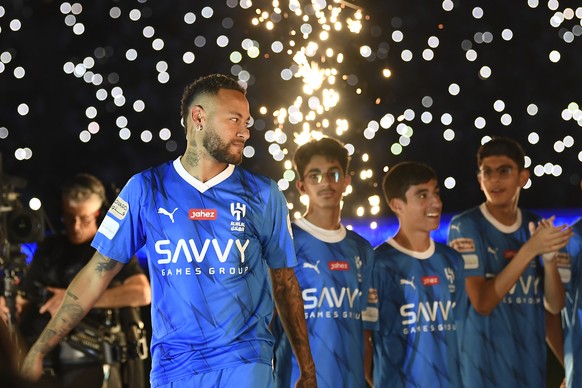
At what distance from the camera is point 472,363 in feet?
18.5

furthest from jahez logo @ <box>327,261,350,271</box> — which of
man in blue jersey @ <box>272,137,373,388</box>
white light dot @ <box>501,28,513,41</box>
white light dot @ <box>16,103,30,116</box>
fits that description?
white light dot @ <box>16,103,30,116</box>

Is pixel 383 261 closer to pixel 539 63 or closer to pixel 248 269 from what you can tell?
pixel 248 269

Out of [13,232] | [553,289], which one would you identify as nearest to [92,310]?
[13,232]

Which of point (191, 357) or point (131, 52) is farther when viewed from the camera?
point (131, 52)

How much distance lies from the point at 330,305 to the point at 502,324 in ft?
4.05

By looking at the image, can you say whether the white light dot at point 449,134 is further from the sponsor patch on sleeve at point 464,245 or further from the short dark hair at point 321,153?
the short dark hair at point 321,153

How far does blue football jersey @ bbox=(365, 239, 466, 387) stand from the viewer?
505 centimetres

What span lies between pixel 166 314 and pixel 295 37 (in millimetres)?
4155

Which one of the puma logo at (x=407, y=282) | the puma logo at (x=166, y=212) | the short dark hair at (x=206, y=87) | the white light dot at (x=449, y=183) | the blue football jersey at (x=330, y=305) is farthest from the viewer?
the white light dot at (x=449, y=183)

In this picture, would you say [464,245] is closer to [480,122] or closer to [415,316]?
[415,316]

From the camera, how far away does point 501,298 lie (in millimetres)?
5473

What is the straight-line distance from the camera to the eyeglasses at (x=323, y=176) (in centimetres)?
511

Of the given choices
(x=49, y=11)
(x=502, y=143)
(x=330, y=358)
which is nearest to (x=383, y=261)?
(x=330, y=358)

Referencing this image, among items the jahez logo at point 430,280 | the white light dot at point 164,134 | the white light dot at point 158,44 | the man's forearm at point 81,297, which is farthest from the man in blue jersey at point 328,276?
the white light dot at point 158,44
